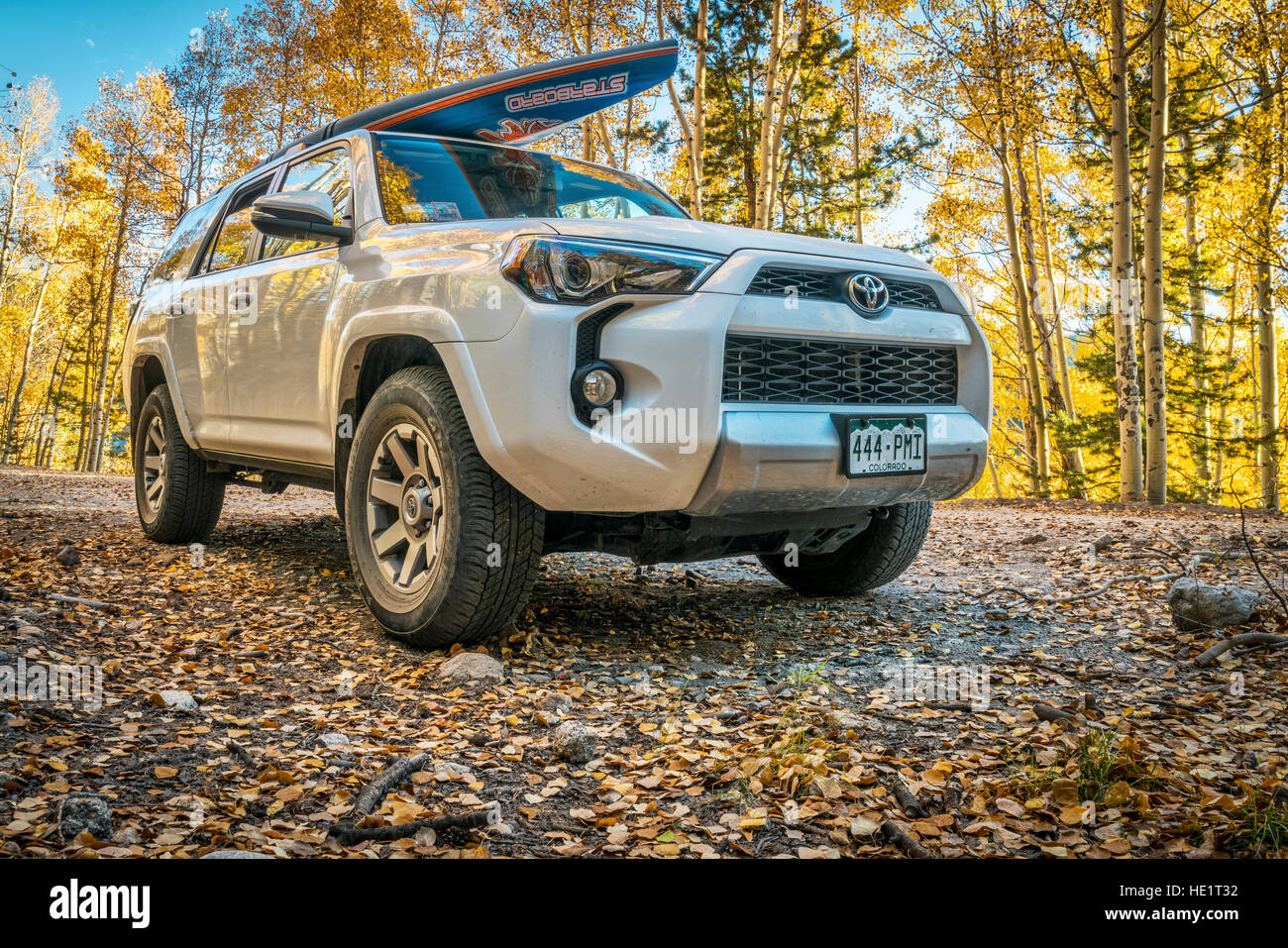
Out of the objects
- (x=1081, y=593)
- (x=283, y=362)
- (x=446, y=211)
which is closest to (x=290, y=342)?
(x=283, y=362)

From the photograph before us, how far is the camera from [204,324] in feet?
16.2

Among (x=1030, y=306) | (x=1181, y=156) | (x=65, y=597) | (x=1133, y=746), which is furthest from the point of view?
(x=1030, y=306)

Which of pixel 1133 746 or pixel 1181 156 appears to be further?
pixel 1181 156

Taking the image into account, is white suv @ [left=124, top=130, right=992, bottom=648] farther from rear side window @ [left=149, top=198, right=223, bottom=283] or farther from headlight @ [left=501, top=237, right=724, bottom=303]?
rear side window @ [left=149, top=198, right=223, bottom=283]

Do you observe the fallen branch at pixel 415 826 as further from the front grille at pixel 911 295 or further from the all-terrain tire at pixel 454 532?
the front grille at pixel 911 295

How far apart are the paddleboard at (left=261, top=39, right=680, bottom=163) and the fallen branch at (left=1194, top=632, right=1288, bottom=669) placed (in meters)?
3.72

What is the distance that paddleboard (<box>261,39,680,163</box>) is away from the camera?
435cm

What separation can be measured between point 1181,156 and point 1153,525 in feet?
39.2

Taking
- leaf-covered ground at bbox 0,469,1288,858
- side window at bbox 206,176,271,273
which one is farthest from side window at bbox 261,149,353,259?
leaf-covered ground at bbox 0,469,1288,858

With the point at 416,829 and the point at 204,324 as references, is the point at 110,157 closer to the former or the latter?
the point at 204,324

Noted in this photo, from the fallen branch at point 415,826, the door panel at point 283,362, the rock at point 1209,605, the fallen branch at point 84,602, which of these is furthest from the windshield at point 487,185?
the rock at point 1209,605

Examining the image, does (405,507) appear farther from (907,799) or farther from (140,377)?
(140,377)

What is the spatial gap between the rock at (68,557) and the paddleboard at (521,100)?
2.42 m

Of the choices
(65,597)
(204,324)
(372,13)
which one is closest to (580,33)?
(372,13)
